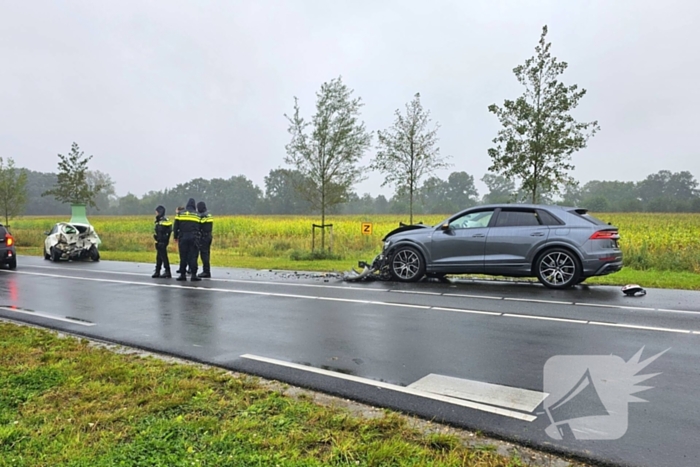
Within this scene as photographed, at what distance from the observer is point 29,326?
23.0 feet

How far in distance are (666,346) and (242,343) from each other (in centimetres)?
492

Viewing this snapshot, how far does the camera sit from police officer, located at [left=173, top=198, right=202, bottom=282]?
39.7 ft

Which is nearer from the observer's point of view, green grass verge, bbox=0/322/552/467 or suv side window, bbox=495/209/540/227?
green grass verge, bbox=0/322/552/467

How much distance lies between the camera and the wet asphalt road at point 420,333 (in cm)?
A: 369

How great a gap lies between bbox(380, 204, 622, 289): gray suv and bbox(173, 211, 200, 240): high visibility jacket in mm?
4815

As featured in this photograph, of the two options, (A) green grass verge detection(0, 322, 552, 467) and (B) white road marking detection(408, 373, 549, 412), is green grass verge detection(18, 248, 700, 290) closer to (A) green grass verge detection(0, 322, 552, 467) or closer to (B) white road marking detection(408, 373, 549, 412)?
(B) white road marking detection(408, 373, 549, 412)

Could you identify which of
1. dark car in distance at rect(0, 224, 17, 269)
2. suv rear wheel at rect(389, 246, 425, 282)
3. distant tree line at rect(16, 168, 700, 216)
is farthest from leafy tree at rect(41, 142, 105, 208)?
distant tree line at rect(16, 168, 700, 216)

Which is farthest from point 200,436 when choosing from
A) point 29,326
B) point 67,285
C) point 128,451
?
point 67,285

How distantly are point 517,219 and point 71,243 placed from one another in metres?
15.8

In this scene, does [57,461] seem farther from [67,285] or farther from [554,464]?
[67,285]

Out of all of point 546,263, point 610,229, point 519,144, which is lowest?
point 546,263

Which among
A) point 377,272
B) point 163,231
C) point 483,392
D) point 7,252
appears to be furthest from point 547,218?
point 7,252

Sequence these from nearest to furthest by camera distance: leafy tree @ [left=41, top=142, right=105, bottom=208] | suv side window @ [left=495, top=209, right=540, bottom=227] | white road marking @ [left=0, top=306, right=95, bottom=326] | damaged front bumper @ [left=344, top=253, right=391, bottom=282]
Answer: white road marking @ [left=0, top=306, right=95, bottom=326] → suv side window @ [left=495, top=209, right=540, bottom=227] → damaged front bumper @ [left=344, top=253, right=391, bottom=282] → leafy tree @ [left=41, top=142, right=105, bottom=208]

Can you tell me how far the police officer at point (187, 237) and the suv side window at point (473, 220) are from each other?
6.29m
